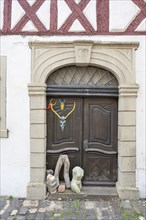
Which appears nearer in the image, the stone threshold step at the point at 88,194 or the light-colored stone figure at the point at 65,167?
the stone threshold step at the point at 88,194

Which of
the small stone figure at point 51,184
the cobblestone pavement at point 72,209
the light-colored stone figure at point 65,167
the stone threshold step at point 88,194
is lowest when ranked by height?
the cobblestone pavement at point 72,209

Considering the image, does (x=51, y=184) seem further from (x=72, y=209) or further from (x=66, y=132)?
(x=66, y=132)

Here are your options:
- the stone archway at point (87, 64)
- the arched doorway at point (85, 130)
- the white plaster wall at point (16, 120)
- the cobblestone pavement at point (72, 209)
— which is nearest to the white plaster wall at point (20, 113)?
the white plaster wall at point (16, 120)

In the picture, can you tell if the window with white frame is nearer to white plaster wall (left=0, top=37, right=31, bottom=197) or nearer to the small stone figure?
white plaster wall (left=0, top=37, right=31, bottom=197)

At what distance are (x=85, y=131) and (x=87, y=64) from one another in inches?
53.0

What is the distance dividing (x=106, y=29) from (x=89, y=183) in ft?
10.1

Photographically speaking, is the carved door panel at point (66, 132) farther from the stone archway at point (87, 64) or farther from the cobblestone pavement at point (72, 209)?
the cobblestone pavement at point (72, 209)

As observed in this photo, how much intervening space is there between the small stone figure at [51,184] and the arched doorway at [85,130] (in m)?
0.30

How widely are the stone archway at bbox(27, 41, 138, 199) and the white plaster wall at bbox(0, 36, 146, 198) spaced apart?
0.34 feet

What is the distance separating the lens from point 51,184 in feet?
15.2

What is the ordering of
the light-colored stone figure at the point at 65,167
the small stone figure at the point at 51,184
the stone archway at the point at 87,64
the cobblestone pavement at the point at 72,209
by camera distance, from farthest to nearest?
the light-colored stone figure at the point at 65,167 < the small stone figure at the point at 51,184 < the stone archway at the point at 87,64 < the cobblestone pavement at the point at 72,209

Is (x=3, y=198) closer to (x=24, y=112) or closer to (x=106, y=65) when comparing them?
(x=24, y=112)

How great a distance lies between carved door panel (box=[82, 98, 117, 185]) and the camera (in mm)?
4793

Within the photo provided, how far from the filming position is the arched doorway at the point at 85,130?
4.73 metres
